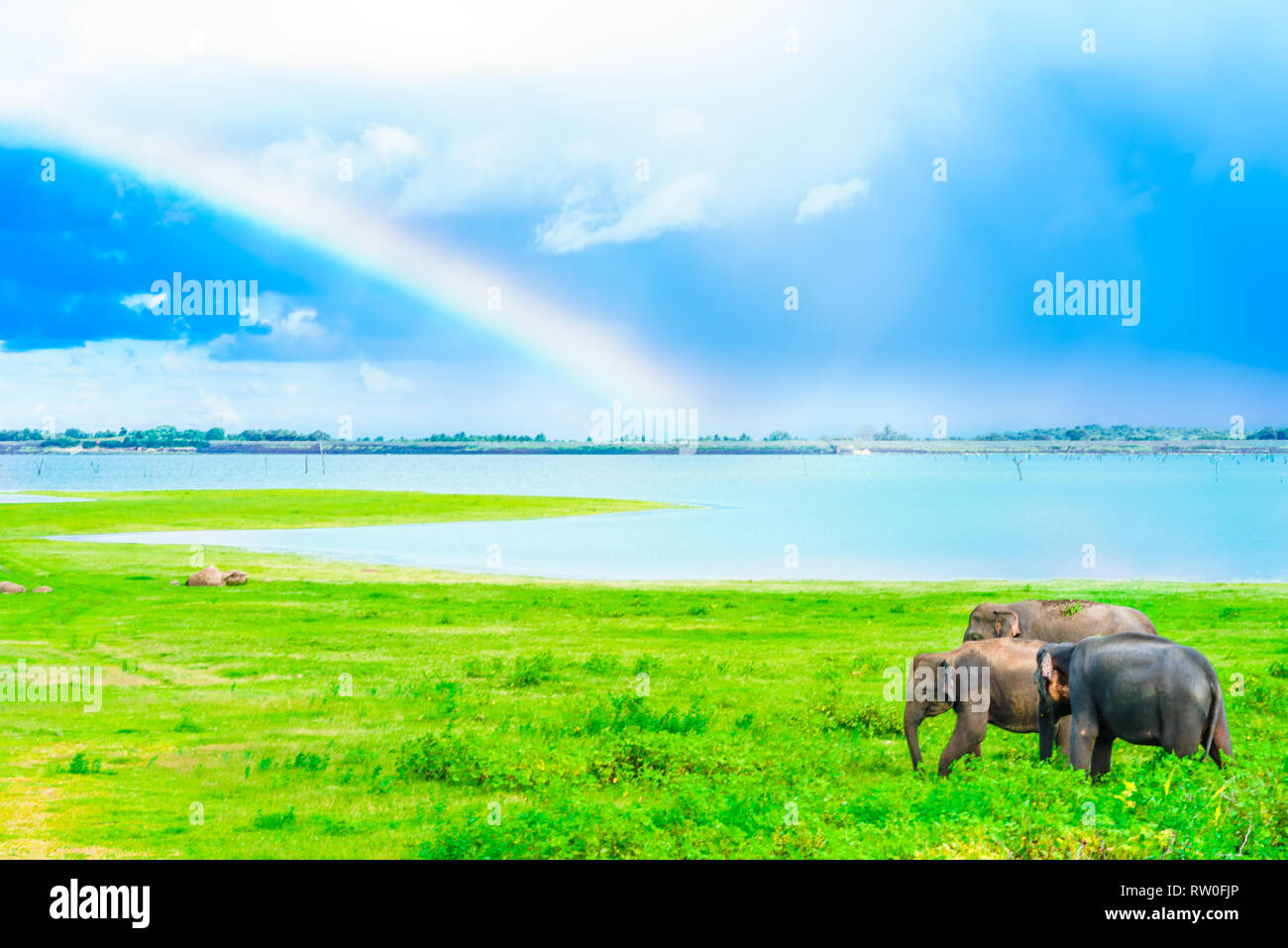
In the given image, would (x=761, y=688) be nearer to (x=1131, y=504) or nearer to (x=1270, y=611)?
(x=1270, y=611)

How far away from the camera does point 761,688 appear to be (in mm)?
22188

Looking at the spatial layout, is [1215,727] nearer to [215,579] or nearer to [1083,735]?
[1083,735]

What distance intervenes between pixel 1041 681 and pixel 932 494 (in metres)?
160

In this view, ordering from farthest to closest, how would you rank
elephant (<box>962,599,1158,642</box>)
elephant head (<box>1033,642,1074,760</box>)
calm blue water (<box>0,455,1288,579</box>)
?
1. calm blue water (<box>0,455,1288,579</box>)
2. elephant (<box>962,599,1158,642</box>)
3. elephant head (<box>1033,642,1074,760</box>)

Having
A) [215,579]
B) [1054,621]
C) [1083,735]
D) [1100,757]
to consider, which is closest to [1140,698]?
[1083,735]

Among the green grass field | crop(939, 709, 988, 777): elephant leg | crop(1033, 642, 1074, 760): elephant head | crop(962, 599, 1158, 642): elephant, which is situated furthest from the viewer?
crop(962, 599, 1158, 642): elephant

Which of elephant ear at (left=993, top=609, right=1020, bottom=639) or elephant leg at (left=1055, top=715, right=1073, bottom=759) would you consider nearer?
elephant leg at (left=1055, top=715, right=1073, bottom=759)

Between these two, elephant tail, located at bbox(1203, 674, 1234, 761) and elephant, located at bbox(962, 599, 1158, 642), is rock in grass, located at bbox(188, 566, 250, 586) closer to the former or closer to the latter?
elephant, located at bbox(962, 599, 1158, 642)

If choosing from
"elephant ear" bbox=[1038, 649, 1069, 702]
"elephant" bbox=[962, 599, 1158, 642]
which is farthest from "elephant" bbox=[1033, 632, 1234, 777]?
"elephant" bbox=[962, 599, 1158, 642]

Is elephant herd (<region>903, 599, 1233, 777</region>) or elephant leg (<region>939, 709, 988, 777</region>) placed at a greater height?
elephant herd (<region>903, 599, 1233, 777</region>)

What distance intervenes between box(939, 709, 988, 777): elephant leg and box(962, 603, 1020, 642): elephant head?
2.35 m

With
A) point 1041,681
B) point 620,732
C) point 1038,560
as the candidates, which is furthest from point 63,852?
point 1038,560

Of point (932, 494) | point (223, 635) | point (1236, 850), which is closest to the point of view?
point (1236, 850)

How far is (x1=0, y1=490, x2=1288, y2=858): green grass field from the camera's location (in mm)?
11195
